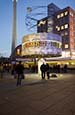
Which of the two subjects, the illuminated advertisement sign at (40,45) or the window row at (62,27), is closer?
the illuminated advertisement sign at (40,45)

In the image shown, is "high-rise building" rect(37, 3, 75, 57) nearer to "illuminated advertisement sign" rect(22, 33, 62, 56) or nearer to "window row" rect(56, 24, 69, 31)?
"window row" rect(56, 24, 69, 31)

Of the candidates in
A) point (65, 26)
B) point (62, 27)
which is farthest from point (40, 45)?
point (62, 27)

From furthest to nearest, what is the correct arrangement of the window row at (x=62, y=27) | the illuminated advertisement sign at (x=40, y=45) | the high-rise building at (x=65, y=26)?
the window row at (x=62, y=27) → the high-rise building at (x=65, y=26) → the illuminated advertisement sign at (x=40, y=45)

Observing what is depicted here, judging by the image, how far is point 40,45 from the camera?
44531mm

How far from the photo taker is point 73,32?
328 ft

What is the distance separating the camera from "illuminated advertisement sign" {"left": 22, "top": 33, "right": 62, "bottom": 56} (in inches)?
1734

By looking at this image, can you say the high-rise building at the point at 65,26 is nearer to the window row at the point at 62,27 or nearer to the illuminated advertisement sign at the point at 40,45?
the window row at the point at 62,27

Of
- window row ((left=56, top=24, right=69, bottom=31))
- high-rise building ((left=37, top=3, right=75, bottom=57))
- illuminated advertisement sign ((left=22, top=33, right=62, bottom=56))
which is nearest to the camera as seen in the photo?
illuminated advertisement sign ((left=22, top=33, right=62, bottom=56))

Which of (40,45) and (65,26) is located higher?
(65,26)

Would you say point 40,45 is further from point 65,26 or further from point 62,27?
point 62,27

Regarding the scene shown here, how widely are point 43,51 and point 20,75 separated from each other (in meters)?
26.6

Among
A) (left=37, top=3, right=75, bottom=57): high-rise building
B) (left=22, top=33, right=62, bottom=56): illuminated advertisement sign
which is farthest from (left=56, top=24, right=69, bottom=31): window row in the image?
(left=22, top=33, right=62, bottom=56): illuminated advertisement sign

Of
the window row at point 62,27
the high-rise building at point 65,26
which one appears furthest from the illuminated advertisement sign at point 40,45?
the window row at point 62,27

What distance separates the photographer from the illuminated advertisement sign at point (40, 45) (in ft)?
144
